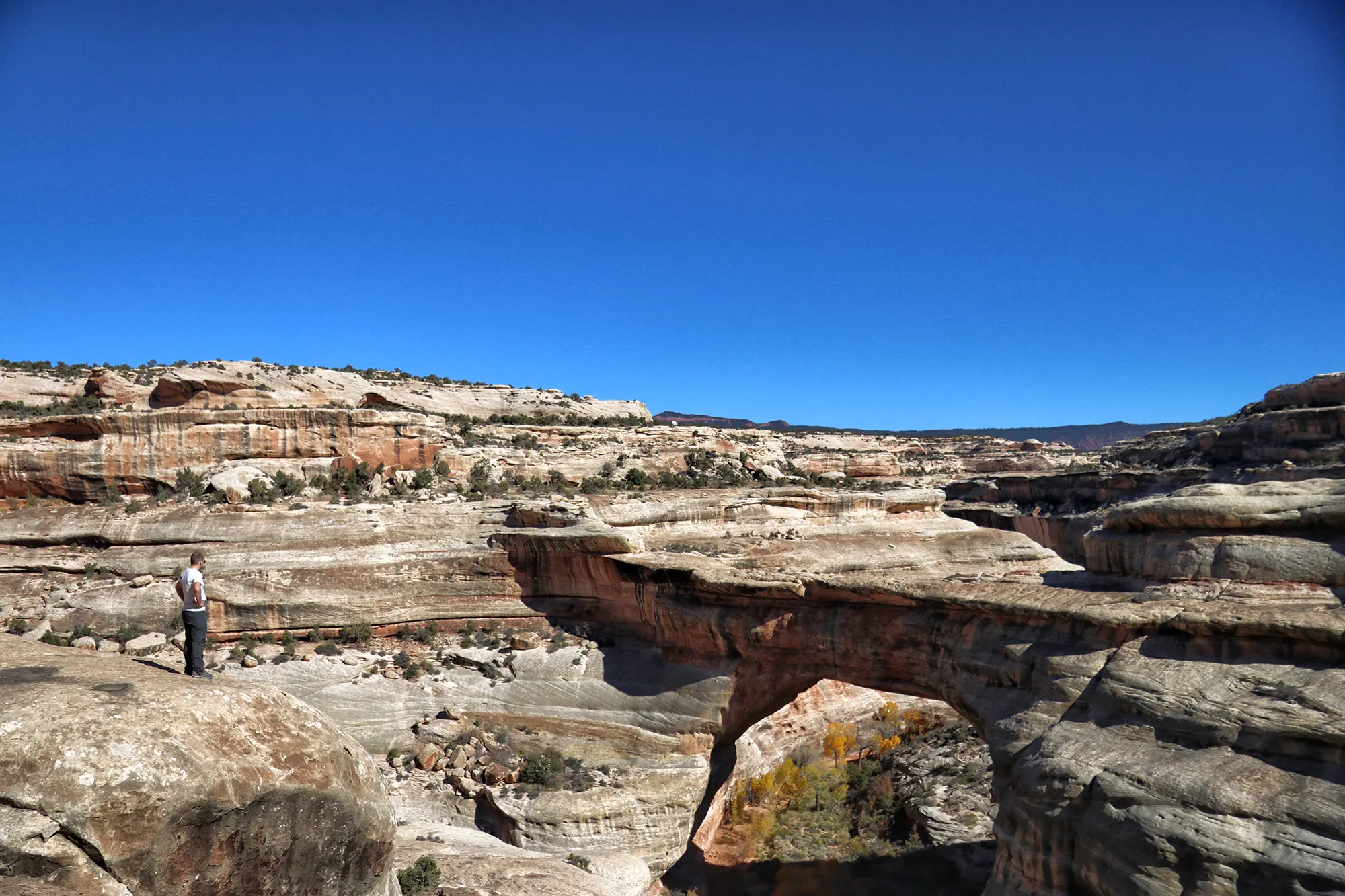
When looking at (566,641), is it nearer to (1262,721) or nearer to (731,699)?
(731,699)

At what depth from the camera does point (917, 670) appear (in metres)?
14.1

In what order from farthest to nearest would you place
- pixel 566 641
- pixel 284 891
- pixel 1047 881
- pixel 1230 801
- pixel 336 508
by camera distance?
pixel 336 508 < pixel 566 641 < pixel 1047 881 < pixel 1230 801 < pixel 284 891

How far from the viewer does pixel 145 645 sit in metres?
16.8

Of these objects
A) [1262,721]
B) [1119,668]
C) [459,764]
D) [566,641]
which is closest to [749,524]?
[566,641]

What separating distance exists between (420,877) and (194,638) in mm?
4988

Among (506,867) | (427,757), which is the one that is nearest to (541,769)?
(427,757)

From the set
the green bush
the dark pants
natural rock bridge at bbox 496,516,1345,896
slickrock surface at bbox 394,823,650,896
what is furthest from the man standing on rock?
the green bush

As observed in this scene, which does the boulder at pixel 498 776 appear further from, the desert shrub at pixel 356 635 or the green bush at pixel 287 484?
the green bush at pixel 287 484

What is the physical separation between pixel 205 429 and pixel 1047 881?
24.1 m

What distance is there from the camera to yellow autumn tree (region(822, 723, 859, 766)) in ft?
70.0

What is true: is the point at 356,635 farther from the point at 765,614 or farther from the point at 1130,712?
the point at 1130,712

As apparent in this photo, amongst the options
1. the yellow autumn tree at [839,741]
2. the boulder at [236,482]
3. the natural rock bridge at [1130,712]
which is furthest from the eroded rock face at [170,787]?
the yellow autumn tree at [839,741]

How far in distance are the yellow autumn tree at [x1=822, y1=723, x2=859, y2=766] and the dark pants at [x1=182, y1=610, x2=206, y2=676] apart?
55.7 ft

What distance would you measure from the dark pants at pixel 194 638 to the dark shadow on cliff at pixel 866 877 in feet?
37.1
